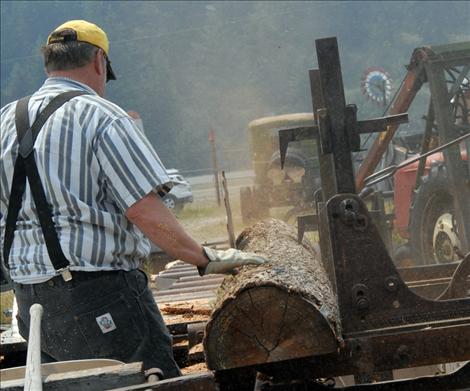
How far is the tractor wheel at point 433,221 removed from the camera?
7.91 m

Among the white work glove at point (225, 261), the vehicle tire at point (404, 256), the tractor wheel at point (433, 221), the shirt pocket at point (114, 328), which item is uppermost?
the white work glove at point (225, 261)

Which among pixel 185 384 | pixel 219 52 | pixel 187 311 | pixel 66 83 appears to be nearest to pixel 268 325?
pixel 185 384

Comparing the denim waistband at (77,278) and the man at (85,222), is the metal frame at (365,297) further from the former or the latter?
the denim waistband at (77,278)

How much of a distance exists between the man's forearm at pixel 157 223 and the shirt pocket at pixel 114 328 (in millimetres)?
297

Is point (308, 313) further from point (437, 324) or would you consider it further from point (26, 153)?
point (26, 153)

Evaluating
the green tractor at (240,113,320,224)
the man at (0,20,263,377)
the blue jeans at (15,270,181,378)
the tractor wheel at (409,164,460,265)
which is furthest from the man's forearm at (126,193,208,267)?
the green tractor at (240,113,320,224)

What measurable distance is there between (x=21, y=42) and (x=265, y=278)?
62661 mm

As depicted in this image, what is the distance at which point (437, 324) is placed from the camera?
10.4ft

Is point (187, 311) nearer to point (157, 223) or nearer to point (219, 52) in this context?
point (157, 223)

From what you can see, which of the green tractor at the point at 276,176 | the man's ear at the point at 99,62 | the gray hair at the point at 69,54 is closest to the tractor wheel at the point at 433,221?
the green tractor at the point at 276,176

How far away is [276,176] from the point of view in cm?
1639

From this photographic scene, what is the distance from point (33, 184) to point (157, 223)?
0.52 m

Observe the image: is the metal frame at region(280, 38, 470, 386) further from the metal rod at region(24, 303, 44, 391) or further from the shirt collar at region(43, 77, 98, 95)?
the metal rod at region(24, 303, 44, 391)

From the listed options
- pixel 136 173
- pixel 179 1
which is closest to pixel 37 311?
pixel 136 173
